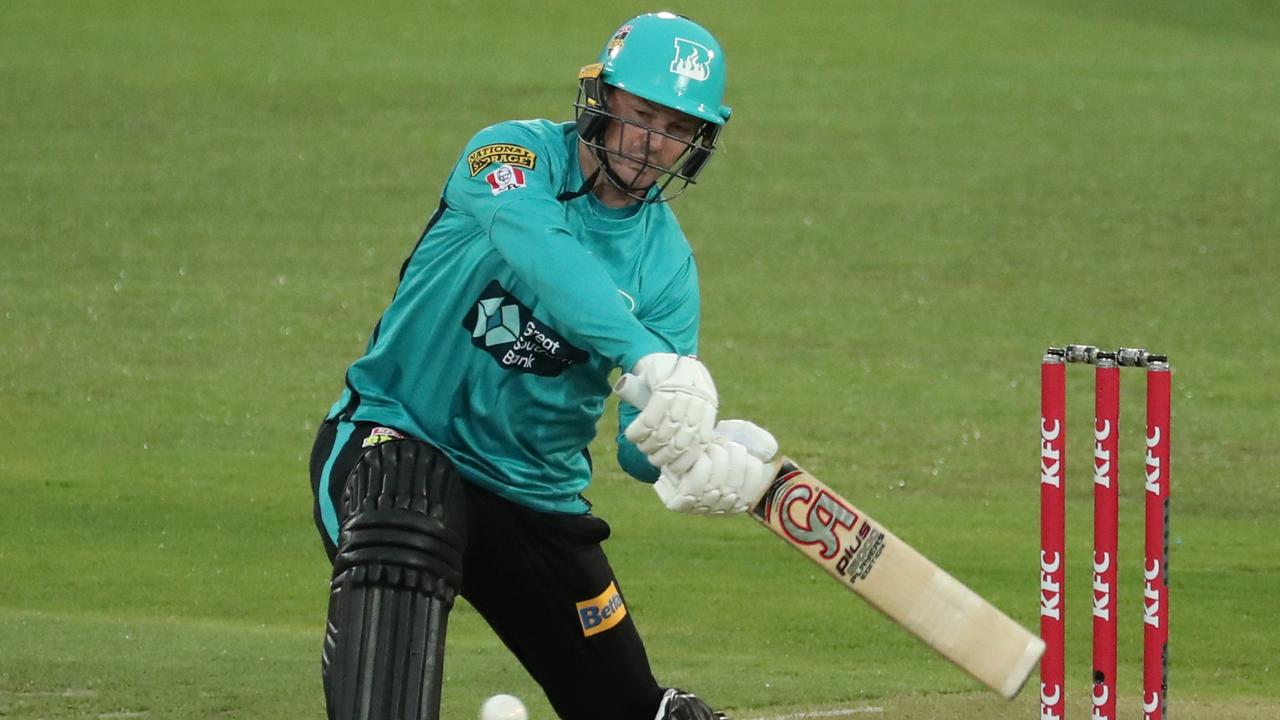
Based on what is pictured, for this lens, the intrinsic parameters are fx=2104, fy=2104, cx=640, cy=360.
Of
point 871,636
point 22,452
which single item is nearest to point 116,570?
point 22,452

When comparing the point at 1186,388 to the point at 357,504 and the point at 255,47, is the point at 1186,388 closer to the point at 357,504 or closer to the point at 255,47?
the point at 357,504

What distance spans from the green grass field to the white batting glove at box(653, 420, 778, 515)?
2.12m

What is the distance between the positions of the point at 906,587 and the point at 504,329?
2.79ft

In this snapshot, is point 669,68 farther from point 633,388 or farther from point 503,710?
→ point 503,710

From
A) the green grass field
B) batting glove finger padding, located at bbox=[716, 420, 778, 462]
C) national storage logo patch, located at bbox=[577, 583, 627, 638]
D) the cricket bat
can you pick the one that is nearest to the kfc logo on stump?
batting glove finger padding, located at bbox=[716, 420, 778, 462]

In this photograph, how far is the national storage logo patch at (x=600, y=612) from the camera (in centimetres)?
400

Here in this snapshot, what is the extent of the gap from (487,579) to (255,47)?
1575cm

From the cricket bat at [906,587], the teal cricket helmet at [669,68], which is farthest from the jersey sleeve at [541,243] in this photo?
the cricket bat at [906,587]

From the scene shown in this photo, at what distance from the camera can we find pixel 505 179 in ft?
12.0

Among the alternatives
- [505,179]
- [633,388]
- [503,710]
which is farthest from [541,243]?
[503,710]

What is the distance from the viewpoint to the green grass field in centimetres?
684

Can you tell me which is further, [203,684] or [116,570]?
[116,570]

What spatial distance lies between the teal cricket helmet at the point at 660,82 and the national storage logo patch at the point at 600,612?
0.77 meters

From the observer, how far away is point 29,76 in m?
17.6
